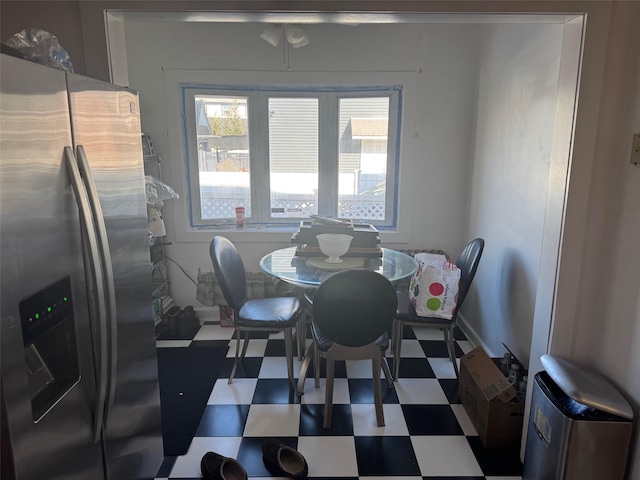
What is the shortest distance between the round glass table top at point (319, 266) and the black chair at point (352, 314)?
239 millimetres

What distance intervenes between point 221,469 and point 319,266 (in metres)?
1.13

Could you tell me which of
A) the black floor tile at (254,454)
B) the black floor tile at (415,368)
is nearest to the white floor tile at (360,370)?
the black floor tile at (415,368)

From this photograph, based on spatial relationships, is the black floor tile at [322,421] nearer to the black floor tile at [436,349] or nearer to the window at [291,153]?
the black floor tile at [436,349]

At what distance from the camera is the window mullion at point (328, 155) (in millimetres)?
3348

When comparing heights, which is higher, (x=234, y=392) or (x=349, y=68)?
(x=349, y=68)

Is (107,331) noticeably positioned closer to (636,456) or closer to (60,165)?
(60,165)

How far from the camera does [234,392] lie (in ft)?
7.91

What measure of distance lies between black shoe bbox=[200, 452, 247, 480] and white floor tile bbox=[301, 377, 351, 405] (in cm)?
61

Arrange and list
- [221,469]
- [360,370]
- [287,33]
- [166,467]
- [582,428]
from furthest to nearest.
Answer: [287,33] → [360,370] → [166,467] → [221,469] → [582,428]

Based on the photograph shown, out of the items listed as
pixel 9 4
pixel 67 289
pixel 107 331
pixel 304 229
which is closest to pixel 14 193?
pixel 67 289

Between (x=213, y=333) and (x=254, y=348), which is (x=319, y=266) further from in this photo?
(x=213, y=333)

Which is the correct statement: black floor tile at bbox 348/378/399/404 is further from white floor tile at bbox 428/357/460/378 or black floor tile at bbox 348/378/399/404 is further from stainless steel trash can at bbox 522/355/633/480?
stainless steel trash can at bbox 522/355/633/480

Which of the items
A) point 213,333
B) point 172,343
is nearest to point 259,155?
point 213,333

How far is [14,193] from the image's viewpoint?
85 cm
